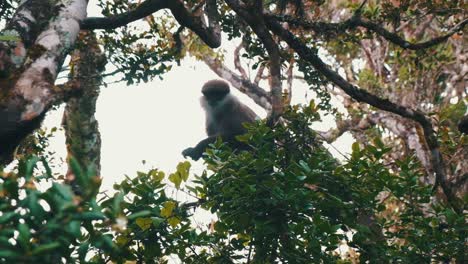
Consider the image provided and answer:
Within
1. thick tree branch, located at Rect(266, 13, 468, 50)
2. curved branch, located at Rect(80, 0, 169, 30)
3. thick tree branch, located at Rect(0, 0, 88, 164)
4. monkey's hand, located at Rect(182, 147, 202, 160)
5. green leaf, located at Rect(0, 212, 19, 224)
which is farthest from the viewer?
monkey's hand, located at Rect(182, 147, 202, 160)

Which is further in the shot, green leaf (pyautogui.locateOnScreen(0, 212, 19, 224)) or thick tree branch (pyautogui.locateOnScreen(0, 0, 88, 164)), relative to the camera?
thick tree branch (pyautogui.locateOnScreen(0, 0, 88, 164))

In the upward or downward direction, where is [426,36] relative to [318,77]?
upward

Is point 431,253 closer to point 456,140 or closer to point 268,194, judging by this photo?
point 268,194

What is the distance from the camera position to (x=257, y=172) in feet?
10.7

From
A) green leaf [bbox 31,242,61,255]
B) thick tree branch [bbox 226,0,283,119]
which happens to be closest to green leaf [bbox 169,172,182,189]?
thick tree branch [bbox 226,0,283,119]

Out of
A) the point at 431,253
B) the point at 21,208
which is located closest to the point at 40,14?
the point at 21,208

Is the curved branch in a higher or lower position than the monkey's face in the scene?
lower

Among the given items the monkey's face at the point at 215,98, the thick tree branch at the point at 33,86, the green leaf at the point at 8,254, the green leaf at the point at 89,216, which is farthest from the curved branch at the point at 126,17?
the monkey's face at the point at 215,98

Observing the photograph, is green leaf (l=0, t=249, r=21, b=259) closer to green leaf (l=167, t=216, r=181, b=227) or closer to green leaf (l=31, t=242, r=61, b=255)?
green leaf (l=31, t=242, r=61, b=255)

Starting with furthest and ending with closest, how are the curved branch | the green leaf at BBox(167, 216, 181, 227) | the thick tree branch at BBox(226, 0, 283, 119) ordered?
the thick tree branch at BBox(226, 0, 283, 119) → the curved branch → the green leaf at BBox(167, 216, 181, 227)

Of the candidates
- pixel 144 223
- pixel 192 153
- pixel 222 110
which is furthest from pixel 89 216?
pixel 222 110

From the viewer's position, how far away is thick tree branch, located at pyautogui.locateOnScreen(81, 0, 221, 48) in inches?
154

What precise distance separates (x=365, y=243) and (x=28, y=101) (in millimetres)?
2247

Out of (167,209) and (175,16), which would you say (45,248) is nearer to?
(167,209)
